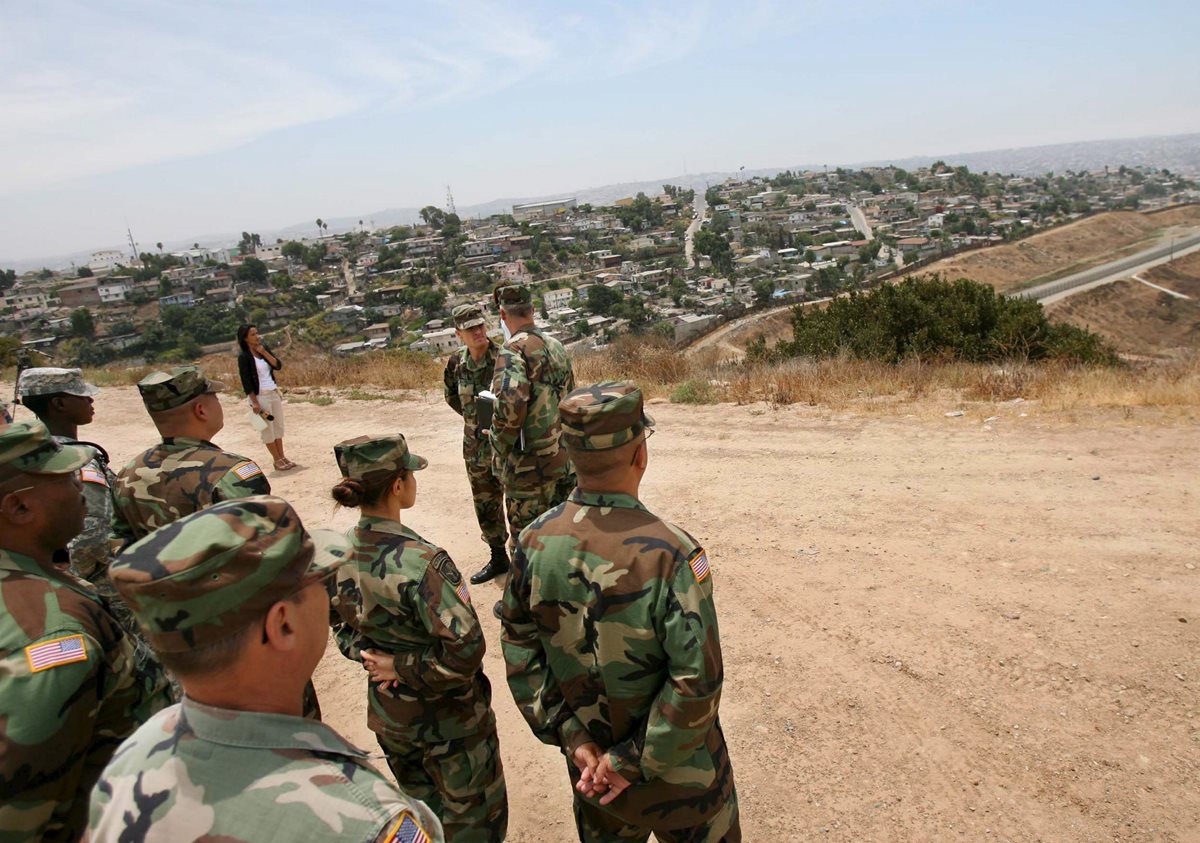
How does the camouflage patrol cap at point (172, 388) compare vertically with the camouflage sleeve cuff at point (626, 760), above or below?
above

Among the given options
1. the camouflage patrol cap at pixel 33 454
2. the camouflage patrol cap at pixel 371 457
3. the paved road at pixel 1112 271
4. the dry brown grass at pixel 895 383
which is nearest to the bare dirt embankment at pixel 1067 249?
the paved road at pixel 1112 271

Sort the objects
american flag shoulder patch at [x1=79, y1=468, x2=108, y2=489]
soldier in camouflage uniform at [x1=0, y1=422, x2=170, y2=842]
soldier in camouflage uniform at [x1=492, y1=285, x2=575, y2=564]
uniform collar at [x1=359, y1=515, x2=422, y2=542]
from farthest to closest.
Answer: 1. soldier in camouflage uniform at [x1=492, y1=285, x2=575, y2=564]
2. american flag shoulder patch at [x1=79, y1=468, x2=108, y2=489]
3. uniform collar at [x1=359, y1=515, x2=422, y2=542]
4. soldier in camouflage uniform at [x1=0, y1=422, x2=170, y2=842]

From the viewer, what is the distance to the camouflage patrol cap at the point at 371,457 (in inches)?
95.8

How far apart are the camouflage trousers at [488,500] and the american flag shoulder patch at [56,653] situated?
3.33m

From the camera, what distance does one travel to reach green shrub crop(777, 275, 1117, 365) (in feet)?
38.7

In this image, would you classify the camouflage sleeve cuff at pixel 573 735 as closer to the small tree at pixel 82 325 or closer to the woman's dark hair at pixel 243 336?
the woman's dark hair at pixel 243 336

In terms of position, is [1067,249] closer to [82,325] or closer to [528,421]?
[528,421]

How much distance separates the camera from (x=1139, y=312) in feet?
147

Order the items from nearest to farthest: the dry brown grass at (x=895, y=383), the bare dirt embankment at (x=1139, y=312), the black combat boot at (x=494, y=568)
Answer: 1. the black combat boot at (x=494, y=568)
2. the dry brown grass at (x=895, y=383)
3. the bare dirt embankment at (x=1139, y=312)

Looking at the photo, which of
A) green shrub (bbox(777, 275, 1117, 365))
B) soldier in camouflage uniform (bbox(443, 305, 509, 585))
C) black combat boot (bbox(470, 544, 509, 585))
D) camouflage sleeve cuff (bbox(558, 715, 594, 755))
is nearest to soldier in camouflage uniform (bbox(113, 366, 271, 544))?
camouflage sleeve cuff (bbox(558, 715, 594, 755))

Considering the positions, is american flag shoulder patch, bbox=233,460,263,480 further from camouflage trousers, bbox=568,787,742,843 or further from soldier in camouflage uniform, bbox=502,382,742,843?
camouflage trousers, bbox=568,787,742,843

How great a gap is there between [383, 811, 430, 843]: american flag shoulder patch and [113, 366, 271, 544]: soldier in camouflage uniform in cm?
209

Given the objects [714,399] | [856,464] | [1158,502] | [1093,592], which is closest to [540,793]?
[1093,592]

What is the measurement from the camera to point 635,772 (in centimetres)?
197
